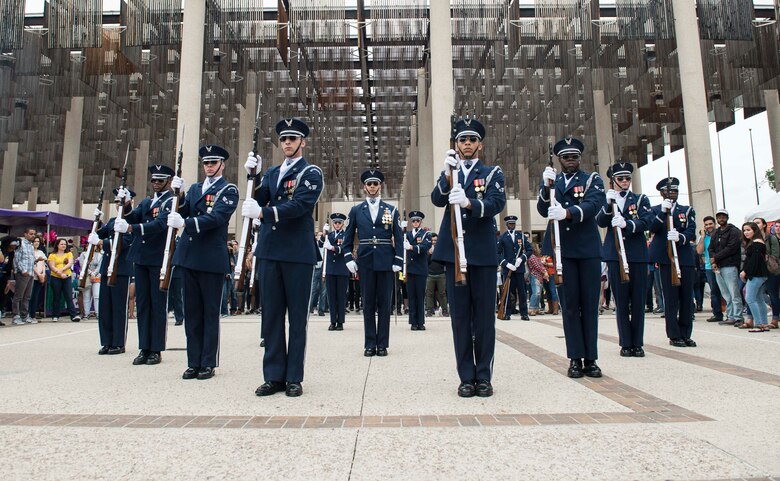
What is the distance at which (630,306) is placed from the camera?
6.22m

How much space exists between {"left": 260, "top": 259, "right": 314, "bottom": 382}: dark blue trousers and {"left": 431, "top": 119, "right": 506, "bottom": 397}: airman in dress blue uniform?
1.17 meters

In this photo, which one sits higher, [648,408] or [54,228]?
[54,228]

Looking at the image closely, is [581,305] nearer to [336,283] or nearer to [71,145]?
[336,283]

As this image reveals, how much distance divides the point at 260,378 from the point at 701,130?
1919 centimetres

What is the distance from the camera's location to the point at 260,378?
4801mm

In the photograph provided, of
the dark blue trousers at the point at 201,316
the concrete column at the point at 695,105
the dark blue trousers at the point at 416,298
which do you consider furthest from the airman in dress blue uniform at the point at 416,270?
the concrete column at the point at 695,105

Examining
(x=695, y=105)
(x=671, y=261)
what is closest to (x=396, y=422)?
(x=671, y=261)

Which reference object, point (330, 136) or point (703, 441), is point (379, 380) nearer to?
point (703, 441)

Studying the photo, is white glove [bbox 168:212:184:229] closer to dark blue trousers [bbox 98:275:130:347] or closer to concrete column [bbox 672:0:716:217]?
dark blue trousers [bbox 98:275:130:347]

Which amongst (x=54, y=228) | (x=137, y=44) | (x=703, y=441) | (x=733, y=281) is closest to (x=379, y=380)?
(x=703, y=441)

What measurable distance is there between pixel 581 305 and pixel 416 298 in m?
5.20

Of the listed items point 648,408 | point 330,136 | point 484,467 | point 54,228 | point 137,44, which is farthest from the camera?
point 330,136

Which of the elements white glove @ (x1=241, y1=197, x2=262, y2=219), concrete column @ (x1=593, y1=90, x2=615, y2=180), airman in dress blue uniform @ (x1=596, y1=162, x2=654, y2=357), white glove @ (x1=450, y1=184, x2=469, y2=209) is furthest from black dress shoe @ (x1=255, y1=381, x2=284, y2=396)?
concrete column @ (x1=593, y1=90, x2=615, y2=180)

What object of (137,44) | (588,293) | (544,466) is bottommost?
(544,466)
